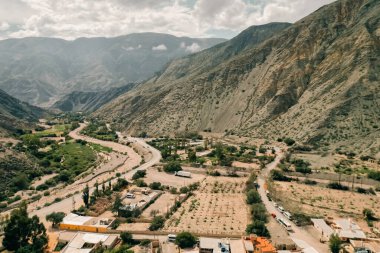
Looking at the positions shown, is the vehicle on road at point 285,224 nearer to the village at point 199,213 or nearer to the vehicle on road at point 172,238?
the village at point 199,213

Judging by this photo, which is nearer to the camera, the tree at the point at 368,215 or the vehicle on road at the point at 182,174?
the tree at the point at 368,215

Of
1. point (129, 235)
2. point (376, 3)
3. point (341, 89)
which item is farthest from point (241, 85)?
point (129, 235)

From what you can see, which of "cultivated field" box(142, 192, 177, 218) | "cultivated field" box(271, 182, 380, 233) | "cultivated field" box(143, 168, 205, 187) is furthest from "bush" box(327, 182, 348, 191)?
"cultivated field" box(142, 192, 177, 218)

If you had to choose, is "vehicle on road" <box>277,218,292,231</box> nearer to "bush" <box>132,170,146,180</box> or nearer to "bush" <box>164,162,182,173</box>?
"bush" <box>164,162,182,173</box>

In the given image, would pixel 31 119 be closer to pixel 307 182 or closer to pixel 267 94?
pixel 267 94

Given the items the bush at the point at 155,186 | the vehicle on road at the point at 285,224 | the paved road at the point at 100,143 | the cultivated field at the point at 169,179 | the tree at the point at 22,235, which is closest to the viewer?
the tree at the point at 22,235

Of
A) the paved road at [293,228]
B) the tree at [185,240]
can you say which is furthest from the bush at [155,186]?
the tree at [185,240]

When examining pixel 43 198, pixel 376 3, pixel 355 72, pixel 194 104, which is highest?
pixel 376 3
